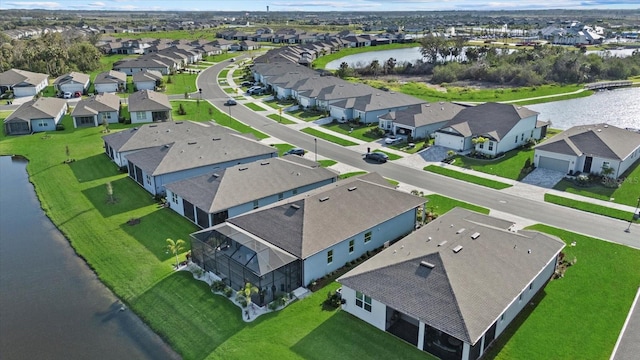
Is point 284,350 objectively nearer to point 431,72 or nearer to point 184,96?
point 184,96

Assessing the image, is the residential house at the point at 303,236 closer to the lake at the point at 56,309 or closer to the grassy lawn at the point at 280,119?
the lake at the point at 56,309

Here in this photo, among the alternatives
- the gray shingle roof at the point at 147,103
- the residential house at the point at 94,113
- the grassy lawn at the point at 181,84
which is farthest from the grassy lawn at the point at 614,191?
the grassy lawn at the point at 181,84

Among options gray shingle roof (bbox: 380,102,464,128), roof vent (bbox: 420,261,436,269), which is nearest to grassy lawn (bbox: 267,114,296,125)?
gray shingle roof (bbox: 380,102,464,128)

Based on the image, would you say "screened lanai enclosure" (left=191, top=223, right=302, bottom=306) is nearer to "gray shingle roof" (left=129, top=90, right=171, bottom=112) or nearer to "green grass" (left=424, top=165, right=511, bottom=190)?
"green grass" (left=424, top=165, right=511, bottom=190)

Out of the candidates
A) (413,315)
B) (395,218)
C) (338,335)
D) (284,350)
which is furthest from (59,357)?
(395,218)

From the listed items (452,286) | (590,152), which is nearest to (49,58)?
(590,152)
